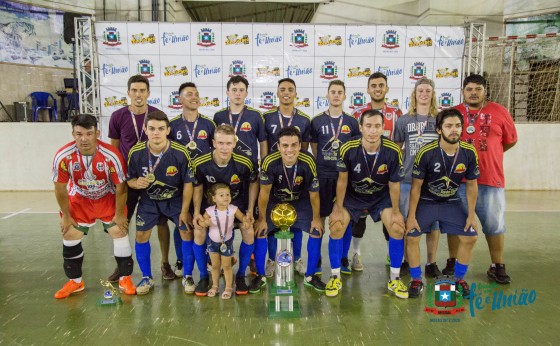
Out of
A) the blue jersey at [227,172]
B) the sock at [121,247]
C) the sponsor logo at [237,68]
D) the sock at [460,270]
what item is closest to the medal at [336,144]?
the blue jersey at [227,172]

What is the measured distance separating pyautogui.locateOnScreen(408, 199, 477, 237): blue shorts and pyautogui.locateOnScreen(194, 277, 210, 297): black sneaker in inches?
73.1

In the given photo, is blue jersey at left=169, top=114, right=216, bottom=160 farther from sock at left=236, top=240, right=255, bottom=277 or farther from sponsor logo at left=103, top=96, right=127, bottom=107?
sponsor logo at left=103, top=96, right=127, bottom=107

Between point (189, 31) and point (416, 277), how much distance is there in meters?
6.06

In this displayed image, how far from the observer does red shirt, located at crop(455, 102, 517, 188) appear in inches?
145

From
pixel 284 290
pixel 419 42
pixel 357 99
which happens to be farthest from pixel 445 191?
pixel 419 42

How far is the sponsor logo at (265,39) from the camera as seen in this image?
24.7ft

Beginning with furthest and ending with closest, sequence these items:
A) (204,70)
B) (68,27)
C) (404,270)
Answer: (68,27) → (204,70) → (404,270)

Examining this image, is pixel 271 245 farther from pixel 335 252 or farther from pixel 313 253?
pixel 335 252

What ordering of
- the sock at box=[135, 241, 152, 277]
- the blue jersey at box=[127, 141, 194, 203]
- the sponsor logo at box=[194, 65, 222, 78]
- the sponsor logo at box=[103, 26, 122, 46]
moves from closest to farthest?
the blue jersey at box=[127, 141, 194, 203]
the sock at box=[135, 241, 152, 277]
the sponsor logo at box=[103, 26, 122, 46]
the sponsor logo at box=[194, 65, 222, 78]

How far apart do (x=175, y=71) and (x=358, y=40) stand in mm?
3549

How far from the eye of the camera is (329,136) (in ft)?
13.0

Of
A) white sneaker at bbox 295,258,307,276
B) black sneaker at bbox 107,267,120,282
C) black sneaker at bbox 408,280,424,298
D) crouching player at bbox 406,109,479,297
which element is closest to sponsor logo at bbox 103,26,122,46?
black sneaker at bbox 107,267,120,282

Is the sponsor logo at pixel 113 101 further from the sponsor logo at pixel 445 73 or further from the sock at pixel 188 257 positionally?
the sponsor logo at pixel 445 73

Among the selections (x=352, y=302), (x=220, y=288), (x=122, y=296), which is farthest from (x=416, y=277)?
(x=122, y=296)
